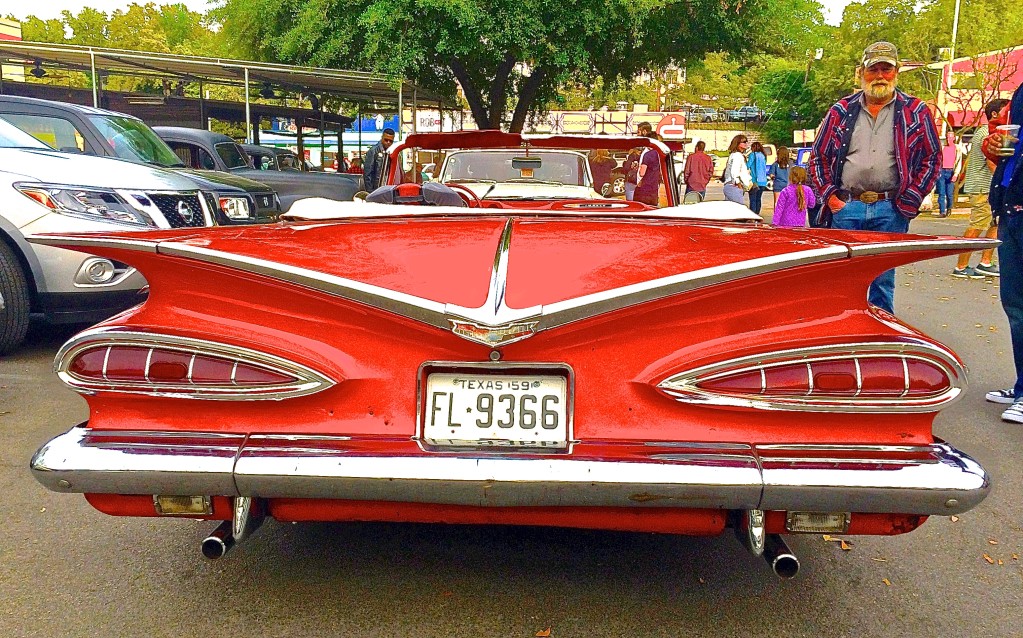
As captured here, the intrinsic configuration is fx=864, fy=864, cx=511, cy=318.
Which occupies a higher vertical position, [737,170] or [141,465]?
[737,170]

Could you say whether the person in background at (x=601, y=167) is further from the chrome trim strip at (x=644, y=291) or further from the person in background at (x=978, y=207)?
the person in background at (x=978, y=207)

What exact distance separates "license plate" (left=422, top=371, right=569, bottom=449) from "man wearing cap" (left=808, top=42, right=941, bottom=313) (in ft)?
11.4

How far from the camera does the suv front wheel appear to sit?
17.3ft

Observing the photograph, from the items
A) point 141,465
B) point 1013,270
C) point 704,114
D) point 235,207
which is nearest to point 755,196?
point 235,207

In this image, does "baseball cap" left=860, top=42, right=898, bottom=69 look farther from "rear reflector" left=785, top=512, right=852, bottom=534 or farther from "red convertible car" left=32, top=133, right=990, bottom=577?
"rear reflector" left=785, top=512, right=852, bottom=534

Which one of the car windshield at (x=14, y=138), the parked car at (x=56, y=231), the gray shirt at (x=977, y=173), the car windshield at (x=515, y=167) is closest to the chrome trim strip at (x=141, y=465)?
the parked car at (x=56, y=231)

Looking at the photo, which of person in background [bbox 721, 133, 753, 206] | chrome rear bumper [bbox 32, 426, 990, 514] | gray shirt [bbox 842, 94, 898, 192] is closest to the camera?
chrome rear bumper [bbox 32, 426, 990, 514]

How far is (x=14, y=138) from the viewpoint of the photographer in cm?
602

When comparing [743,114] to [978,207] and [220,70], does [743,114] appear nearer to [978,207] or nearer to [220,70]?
[220,70]

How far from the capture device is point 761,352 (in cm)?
209

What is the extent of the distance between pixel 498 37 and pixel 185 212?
1075cm

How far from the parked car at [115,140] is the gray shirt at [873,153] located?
4.49m

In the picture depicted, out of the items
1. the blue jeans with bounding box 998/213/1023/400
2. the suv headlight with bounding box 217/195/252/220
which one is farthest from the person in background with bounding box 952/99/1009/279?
the suv headlight with bounding box 217/195/252/220

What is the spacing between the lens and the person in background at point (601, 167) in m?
5.61
